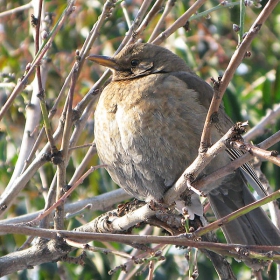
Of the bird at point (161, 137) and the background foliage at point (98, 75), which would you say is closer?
the bird at point (161, 137)

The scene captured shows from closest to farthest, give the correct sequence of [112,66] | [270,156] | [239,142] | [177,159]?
[270,156] < [239,142] < [177,159] < [112,66]

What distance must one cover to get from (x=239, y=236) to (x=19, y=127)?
2.86 m

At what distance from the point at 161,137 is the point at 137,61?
1.09 m

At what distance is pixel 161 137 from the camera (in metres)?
4.12

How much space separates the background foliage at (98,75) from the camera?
18.0ft

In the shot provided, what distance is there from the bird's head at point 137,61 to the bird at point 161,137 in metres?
0.02

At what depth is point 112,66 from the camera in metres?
4.97

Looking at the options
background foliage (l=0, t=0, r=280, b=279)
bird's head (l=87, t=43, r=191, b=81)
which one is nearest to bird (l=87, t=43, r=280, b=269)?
bird's head (l=87, t=43, r=191, b=81)

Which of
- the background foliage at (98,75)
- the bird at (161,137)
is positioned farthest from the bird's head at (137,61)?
the background foliage at (98,75)

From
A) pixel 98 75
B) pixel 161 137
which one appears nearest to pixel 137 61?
pixel 161 137

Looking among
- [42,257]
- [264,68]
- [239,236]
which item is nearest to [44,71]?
[42,257]

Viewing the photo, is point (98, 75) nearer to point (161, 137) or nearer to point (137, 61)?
point (137, 61)

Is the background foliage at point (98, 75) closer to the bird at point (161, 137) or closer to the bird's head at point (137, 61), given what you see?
the bird's head at point (137, 61)

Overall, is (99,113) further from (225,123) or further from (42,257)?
(42,257)
